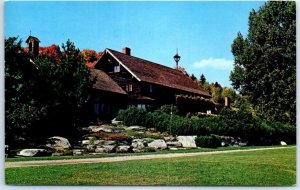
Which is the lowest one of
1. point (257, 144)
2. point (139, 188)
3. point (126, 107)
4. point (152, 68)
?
point (139, 188)

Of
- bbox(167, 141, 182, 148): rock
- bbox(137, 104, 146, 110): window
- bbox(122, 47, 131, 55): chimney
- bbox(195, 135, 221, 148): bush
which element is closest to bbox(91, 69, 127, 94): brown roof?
bbox(137, 104, 146, 110): window

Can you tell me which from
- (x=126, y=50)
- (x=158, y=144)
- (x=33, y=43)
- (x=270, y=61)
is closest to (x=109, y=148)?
(x=158, y=144)

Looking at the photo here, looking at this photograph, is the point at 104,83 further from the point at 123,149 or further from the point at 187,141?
the point at 187,141

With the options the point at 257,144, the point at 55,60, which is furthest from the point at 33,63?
the point at 257,144

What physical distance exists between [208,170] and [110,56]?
328 centimetres

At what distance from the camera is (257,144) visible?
12.9 meters

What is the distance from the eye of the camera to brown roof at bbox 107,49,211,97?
39.8ft

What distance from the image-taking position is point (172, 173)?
447 inches

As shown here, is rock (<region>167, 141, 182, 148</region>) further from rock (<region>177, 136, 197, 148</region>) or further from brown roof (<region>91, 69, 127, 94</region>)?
brown roof (<region>91, 69, 127, 94</region>)

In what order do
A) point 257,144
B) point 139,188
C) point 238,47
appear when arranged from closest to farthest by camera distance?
point 139,188, point 238,47, point 257,144

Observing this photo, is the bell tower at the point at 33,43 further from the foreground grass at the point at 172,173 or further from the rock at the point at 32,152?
the foreground grass at the point at 172,173

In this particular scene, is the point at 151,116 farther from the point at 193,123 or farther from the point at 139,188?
the point at 139,188

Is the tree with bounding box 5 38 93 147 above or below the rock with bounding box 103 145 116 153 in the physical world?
above

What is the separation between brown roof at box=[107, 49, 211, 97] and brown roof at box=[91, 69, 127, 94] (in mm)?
500
